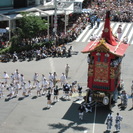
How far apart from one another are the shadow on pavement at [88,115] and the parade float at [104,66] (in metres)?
0.66

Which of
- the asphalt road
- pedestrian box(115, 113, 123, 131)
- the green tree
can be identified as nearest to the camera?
pedestrian box(115, 113, 123, 131)

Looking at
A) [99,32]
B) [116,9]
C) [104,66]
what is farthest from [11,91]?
[116,9]

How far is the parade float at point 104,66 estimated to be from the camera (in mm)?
28375

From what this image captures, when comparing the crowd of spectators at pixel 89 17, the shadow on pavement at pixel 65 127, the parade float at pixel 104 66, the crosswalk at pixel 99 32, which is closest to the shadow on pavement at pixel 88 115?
the parade float at pixel 104 66

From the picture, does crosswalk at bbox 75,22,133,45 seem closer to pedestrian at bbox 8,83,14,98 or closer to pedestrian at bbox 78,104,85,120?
pedestrian at bbox 8,83,14,98

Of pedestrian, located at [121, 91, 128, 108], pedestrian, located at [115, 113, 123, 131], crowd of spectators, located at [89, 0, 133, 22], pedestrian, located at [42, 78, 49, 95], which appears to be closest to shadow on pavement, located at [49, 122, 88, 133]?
pedestrian, located at [115, 113, 123, 131]

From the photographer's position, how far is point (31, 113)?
28297mm

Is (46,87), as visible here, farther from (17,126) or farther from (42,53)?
(42,53)

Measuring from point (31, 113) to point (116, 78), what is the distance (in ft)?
24.8

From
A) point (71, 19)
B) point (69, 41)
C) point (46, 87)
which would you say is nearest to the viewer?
point (46, 87)

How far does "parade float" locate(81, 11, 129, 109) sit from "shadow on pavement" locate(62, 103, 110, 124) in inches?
26.2

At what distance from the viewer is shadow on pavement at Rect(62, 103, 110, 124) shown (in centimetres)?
2745

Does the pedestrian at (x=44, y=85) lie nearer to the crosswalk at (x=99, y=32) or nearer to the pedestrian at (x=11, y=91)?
the pedestrian at (x=11, y=91)

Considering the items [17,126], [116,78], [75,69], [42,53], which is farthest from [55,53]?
[17,126]
